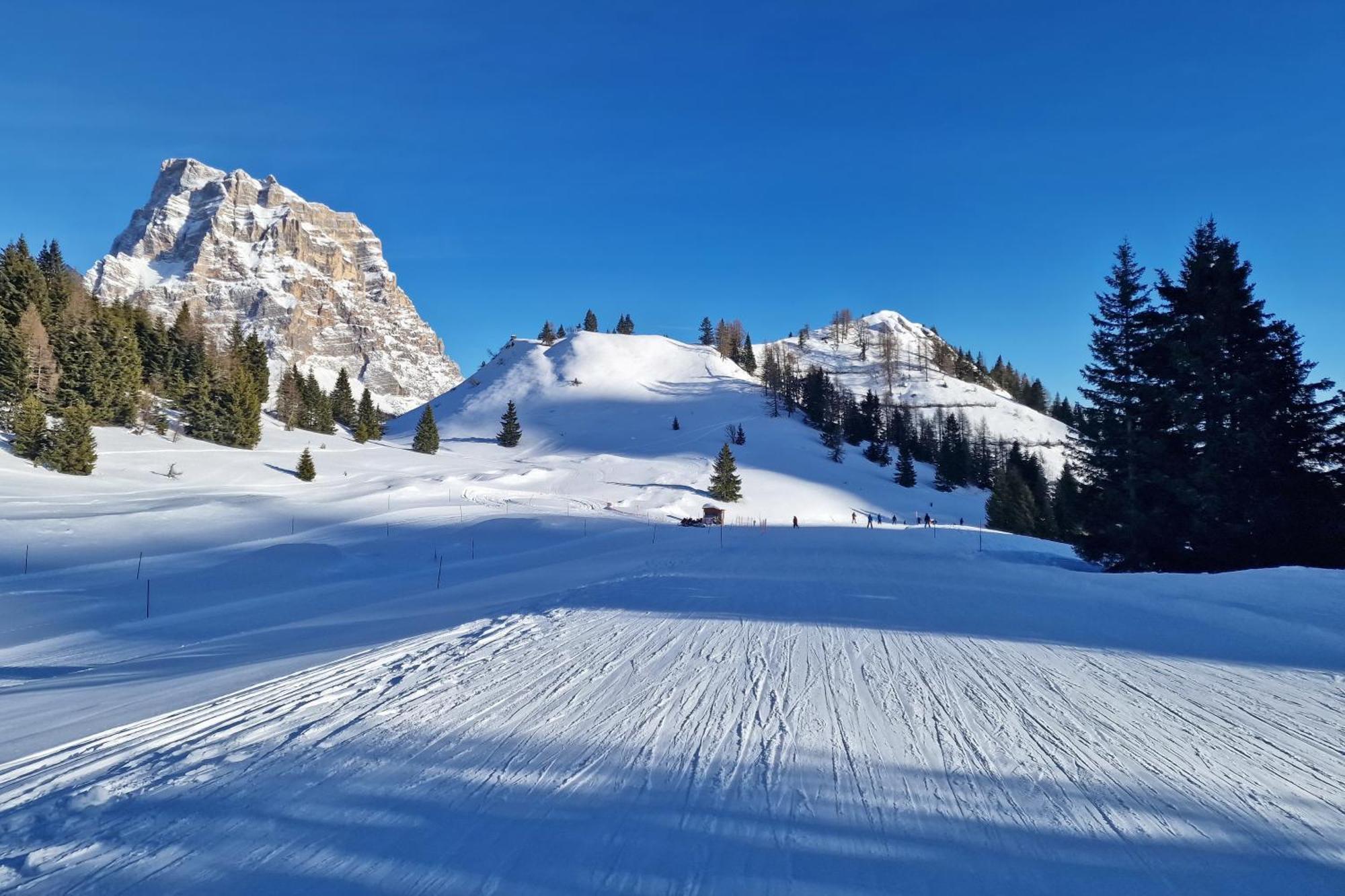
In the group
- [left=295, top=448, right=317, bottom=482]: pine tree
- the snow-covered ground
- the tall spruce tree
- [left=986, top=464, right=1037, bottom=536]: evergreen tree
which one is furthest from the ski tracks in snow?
[left=295, top=448, right=317, bottom=482]: pine tree

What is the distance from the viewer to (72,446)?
1154 inches

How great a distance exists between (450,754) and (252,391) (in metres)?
56.8

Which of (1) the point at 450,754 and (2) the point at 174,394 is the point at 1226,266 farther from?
(2) the point at 174,394

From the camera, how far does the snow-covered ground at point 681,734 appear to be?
2812 millimetres

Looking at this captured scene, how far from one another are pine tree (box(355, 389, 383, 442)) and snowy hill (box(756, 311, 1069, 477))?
3130 inches

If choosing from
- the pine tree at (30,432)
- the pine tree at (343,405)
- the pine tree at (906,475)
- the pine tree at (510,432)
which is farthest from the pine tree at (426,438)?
the pine tree at (906,475)

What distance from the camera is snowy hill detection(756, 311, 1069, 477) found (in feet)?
317

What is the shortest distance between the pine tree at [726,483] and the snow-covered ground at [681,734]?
37967 millimetres

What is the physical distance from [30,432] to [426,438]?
3604 centimetres

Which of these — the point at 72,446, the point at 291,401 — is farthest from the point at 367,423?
the point at 72,446

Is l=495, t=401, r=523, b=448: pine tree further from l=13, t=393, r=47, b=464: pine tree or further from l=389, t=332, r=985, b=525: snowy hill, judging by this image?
l=13, t=393, r=47, b=464: pine tree

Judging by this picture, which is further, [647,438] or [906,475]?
[647,438]

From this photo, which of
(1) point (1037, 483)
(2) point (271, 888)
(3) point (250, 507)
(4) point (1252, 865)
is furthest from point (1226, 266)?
(1) point (1037, 483)

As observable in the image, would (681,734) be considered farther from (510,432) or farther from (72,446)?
(510,432)
